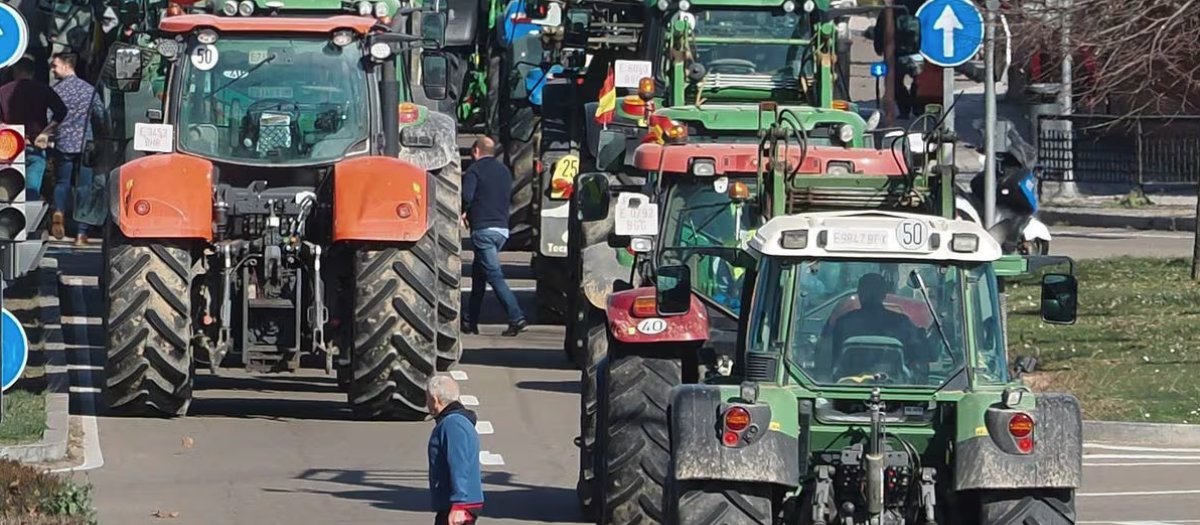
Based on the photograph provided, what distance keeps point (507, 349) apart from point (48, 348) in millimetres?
3809

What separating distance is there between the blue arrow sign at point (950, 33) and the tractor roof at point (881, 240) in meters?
10.6

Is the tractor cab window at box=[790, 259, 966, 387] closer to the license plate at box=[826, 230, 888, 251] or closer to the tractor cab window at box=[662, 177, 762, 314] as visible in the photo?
the license plate at box=[826, 230, 888, 251]

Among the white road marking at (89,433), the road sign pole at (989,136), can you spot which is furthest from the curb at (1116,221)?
the white road marking at (89,433)

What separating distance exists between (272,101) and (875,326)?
7914mm

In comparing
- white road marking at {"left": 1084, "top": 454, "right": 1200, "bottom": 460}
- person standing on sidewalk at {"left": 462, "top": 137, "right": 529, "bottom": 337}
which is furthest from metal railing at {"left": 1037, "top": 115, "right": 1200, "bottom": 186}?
white road marking at {"left": 1084, "top": 454, "right": 1200, "bottom": 460}

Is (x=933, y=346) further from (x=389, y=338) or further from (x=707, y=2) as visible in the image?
(x=707, y=2)

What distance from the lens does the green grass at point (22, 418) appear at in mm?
15617

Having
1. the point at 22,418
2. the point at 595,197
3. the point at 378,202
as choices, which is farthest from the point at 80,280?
the point at 595,197

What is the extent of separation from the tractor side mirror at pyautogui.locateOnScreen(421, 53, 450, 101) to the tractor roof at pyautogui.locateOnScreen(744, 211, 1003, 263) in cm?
800

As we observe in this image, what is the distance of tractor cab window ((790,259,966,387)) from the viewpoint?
1070cm

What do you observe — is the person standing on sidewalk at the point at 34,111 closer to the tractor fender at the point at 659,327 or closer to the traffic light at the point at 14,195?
the traffic light at the point at 14,195

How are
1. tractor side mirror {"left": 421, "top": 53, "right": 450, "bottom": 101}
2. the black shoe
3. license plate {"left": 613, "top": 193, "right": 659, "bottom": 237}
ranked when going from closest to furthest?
license plate {"left": 613, "top": 193, "right": 659, "bottom": 237} < tractor side mirror {"left": 421, "top": 53, "right": 450, "bottom": 101} < the black shoe

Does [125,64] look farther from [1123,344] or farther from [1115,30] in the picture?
[1115,30]

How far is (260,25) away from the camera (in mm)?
17672
